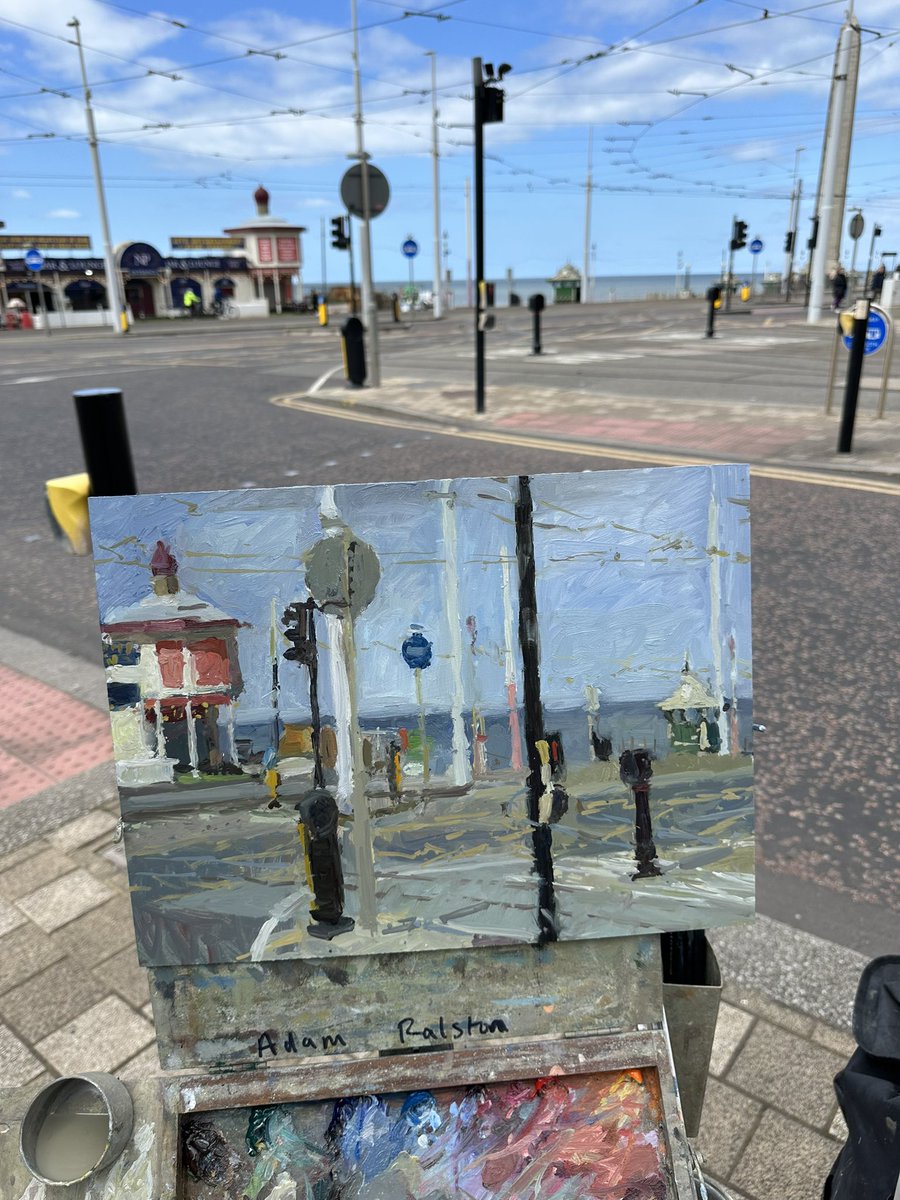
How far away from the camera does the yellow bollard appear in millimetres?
4992

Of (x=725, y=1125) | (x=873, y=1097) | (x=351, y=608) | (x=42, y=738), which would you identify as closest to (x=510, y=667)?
(x=351, y=608)

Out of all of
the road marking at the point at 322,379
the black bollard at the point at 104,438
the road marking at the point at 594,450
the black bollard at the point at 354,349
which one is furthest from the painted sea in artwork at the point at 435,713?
the black bollard at the point at 354,349

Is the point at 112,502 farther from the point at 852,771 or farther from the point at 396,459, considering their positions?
the point at 396,459

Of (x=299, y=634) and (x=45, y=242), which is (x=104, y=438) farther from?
(x=45, y=242)

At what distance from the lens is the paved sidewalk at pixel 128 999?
72.8 inches

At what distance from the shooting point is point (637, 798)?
4.30ft

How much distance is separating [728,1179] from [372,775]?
1.33 m

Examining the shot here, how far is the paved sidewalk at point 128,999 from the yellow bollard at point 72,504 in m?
2.26

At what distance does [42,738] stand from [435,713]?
304cm

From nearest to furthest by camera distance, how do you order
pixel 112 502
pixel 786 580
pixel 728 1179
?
1. pixel 112 502
2. pixel 728 1179
3. pixel 786 580

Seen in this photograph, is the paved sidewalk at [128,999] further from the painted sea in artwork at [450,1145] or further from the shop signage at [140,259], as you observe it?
the shop signage at [140,259]

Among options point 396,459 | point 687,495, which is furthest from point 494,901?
point 396,459

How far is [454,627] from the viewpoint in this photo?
128 centimetres

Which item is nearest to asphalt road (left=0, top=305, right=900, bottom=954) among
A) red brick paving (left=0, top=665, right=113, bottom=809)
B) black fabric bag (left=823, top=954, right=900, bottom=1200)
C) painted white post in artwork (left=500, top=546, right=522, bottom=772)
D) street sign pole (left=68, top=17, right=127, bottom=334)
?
red brick paving (left=0, top=665, right=113, bottom=809)
